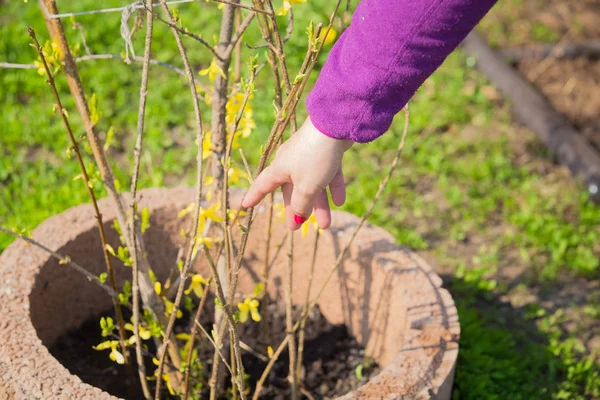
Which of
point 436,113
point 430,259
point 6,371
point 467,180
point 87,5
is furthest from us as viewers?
point 87,5

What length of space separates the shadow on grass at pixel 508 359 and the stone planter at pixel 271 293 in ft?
1.47

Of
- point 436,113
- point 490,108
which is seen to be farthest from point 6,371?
point 490,108

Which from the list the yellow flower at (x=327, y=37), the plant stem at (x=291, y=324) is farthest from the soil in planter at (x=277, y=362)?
the yellow flower at (x=327, y=37)

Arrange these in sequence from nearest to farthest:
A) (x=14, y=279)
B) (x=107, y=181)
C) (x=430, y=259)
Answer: (x=107, y=181) → (x=14, y=279) → (x=430, y=259)

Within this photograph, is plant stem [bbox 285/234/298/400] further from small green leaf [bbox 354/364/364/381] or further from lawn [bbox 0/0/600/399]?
lawn [bbox 0/0/600/399]

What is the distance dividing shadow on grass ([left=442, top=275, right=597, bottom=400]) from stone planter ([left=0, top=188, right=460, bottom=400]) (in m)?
0.45

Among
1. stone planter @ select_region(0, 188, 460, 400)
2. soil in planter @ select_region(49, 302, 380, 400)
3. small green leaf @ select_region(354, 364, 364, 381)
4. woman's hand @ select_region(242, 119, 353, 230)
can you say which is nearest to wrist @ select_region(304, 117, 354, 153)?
woman's hand @ select_region(242, 119, 353, 230)

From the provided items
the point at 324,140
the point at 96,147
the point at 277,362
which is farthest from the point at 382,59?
the point at 277,362

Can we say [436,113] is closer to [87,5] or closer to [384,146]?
Answer: [384,146]

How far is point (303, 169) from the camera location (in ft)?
4.67

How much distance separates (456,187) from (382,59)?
2399 mm

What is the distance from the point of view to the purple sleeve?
4.13 ft

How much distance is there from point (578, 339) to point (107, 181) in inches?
81.1

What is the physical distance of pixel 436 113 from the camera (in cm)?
408
